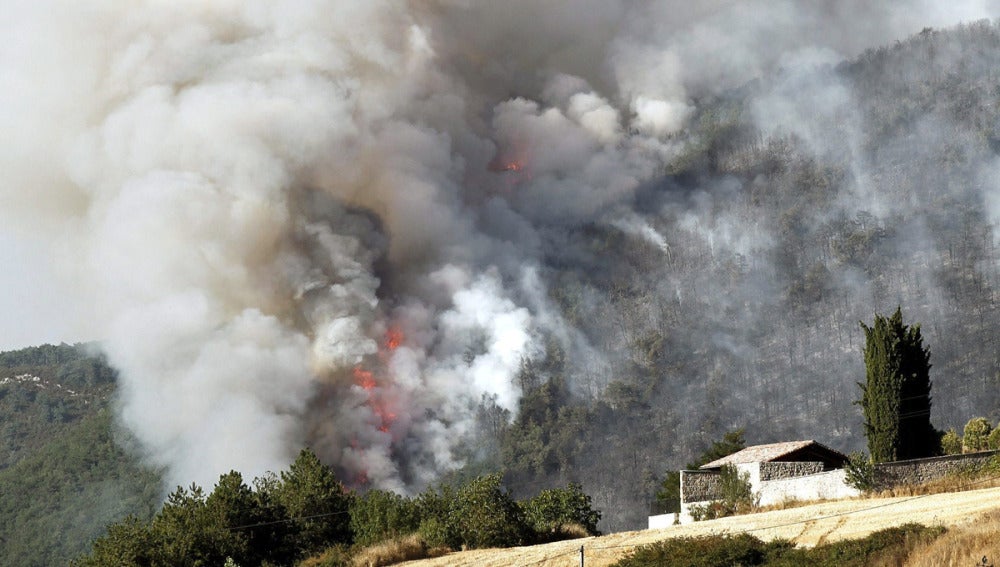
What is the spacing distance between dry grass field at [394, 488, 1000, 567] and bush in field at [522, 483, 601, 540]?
307 inches

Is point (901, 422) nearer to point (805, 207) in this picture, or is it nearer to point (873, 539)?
point (873, 539)

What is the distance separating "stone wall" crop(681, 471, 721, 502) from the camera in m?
64.9

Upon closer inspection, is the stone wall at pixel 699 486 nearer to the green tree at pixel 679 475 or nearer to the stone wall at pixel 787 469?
the stone wall at pixel 787 469

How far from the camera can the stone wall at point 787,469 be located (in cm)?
6094

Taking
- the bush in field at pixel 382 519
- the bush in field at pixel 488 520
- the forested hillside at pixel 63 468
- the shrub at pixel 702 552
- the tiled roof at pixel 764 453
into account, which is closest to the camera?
the shrub at pixel 702 552

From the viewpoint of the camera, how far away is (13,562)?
416ft

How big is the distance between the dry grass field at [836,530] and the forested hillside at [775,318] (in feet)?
231

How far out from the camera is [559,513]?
2653 inches

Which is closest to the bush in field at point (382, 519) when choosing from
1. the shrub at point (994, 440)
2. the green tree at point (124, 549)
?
the green tree at point (124, 549)

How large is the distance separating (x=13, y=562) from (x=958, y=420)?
10593 cm

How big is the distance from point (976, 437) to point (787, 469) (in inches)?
500

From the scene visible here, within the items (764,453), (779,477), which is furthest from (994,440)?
(764,453)

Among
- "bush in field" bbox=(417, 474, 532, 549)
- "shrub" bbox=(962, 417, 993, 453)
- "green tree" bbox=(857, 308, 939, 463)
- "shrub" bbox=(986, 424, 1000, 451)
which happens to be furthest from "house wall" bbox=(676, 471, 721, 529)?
"shrub" bbox=(986, 424, 1000, 451)

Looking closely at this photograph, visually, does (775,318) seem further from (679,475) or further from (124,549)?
(124,549)
